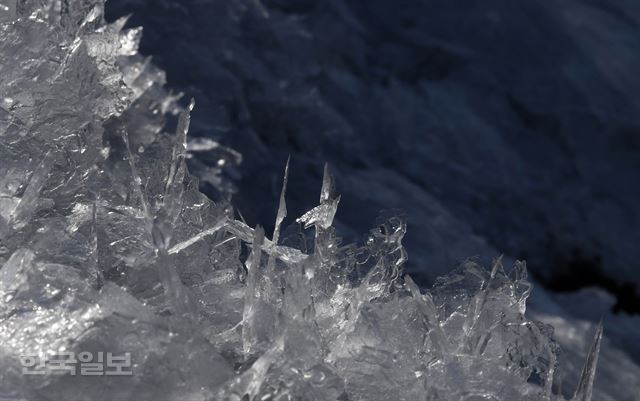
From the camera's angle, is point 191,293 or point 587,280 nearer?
point 191,293

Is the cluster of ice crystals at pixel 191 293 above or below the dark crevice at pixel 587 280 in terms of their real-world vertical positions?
above

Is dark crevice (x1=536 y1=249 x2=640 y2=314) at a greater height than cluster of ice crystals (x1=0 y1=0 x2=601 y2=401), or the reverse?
cluster of ice crystals (x1=0 y1=0 x2=601 y2=401)

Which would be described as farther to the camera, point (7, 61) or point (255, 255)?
point (7, 61)

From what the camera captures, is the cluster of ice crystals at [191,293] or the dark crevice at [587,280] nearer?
the cluster of ice crystals at [191,293]

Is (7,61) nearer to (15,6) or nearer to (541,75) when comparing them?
(15,6)

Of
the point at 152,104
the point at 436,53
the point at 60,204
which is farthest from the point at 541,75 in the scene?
the point at 60,204

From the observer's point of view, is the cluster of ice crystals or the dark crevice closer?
the cluster of ice crystals

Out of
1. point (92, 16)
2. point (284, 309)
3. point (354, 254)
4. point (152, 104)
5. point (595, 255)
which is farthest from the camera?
point (595, 255)

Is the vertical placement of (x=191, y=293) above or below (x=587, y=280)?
above
